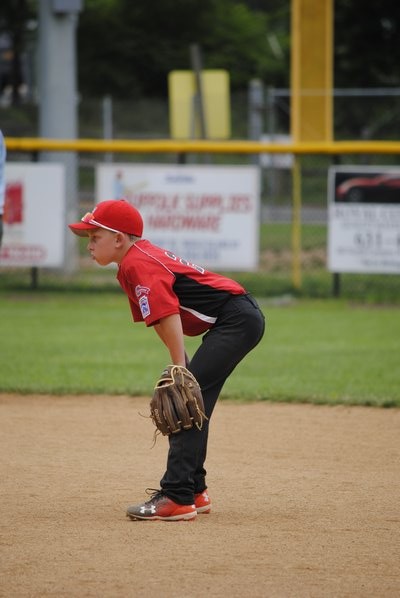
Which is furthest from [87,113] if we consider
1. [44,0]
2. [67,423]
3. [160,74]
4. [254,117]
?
[67,423]

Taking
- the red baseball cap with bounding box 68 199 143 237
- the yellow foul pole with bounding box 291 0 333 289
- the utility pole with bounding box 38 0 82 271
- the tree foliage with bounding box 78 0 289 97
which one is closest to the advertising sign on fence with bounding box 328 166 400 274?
the yellow foul pole with bounding box 291 0 333 289

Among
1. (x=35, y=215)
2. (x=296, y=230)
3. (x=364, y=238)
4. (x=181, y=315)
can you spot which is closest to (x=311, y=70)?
(x=296, y=230)

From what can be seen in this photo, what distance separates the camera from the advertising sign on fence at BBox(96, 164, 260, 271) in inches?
528

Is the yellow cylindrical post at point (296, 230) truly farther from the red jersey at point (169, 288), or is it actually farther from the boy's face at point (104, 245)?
the boy's face at point (104, 245)

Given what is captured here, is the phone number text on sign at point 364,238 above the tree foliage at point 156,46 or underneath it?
underneath

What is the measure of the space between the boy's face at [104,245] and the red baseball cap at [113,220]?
25 mm

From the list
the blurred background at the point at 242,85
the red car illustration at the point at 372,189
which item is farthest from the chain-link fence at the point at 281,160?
the red car illustration at the point at 372,189

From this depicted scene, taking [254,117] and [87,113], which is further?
[87,113]

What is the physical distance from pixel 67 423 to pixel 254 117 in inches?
453

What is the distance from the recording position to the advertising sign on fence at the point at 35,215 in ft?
44.3

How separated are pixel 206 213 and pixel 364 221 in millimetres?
1858

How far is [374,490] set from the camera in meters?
5.60

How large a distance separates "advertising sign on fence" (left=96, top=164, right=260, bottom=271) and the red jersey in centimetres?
833

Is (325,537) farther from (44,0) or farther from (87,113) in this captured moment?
(87,113)
